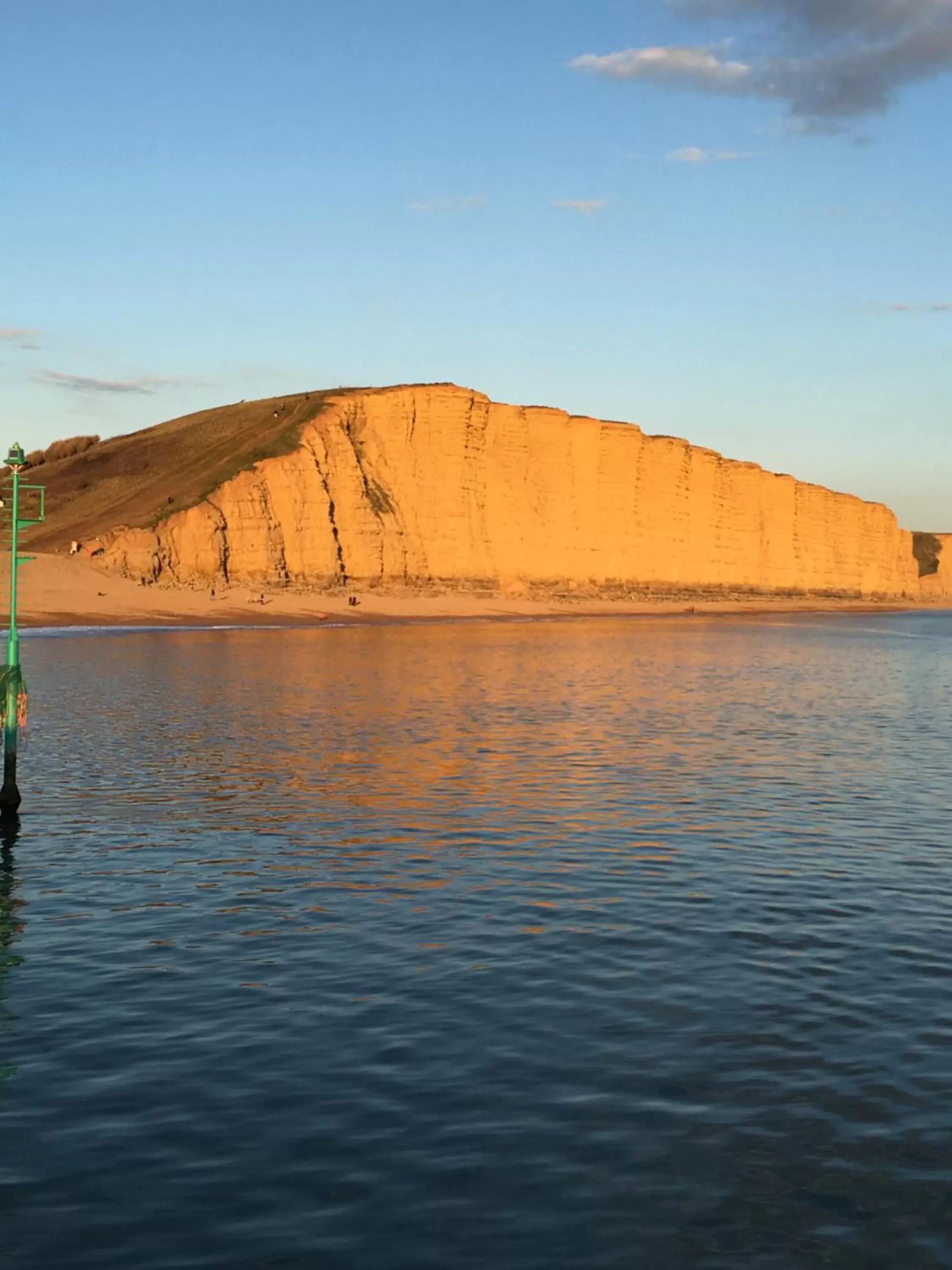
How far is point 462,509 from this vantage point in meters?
137

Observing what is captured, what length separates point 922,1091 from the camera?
11.2m

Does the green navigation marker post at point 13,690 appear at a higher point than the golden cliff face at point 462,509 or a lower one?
lower

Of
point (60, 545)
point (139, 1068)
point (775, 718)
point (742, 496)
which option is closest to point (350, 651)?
point (775, 718)

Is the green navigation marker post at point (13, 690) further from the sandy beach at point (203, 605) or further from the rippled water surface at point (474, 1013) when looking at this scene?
the sandy beach at point (203, 605)

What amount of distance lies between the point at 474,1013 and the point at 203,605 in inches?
3894

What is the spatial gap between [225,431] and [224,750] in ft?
445

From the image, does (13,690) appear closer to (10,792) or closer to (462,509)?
(10,792)

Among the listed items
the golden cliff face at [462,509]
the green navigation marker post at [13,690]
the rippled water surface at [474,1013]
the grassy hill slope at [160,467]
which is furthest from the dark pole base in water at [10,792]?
the grassy hill slope at [160,467]

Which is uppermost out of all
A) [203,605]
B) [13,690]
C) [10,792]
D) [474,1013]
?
[203,605]

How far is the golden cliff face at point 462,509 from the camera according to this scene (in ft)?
389

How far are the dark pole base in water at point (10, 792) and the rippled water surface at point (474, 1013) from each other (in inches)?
13.5

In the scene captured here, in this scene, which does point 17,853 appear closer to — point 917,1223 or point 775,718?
point 917,1223

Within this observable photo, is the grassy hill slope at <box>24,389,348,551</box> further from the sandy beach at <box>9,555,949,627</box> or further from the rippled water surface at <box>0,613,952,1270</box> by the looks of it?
the rippled water surface at <box>0,613,952,1270</box>

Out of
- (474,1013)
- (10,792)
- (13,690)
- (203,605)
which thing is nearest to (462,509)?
(203,605)
